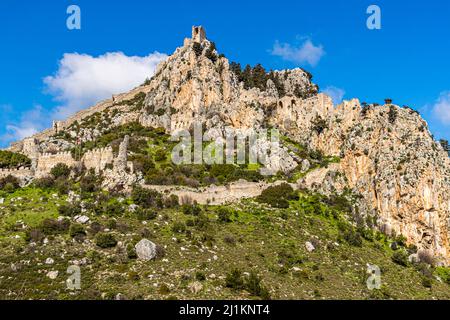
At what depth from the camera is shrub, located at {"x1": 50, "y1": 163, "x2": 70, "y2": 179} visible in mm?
64562

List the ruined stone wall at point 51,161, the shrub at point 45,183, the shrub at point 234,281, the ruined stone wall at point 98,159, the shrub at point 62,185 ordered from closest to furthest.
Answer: the shrub at point 234,281 → the shrub at point 62,185 → the shrub at point 45,183 → the ruined stone wall at point 98,159 → the ruined stone wall at point 51,161

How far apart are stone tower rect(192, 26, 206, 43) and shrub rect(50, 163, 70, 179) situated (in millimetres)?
37901

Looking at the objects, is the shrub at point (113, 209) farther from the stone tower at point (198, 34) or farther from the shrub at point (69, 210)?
the stone tower at point (198, 34)

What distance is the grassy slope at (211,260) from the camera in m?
38.4

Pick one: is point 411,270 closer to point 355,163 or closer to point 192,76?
point 355,163

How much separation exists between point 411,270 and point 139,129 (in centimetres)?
4577

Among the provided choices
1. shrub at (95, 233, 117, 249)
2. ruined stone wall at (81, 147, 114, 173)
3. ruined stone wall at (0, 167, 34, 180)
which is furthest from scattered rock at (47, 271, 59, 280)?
ruined stone wall at (0, 167, 34, 180)

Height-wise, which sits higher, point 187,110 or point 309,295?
point 187,110

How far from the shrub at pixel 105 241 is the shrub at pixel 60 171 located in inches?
844

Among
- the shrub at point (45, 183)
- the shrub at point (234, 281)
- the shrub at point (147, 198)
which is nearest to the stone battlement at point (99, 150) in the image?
the shrub at point (45, 183)

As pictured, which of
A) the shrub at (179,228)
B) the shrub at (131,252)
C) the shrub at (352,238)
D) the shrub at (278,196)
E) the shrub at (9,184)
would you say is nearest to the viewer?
the shrub at (131,252)

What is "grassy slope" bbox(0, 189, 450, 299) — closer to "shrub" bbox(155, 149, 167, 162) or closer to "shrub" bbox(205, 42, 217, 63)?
"shrub" bbox(155, 149, 167, 162)

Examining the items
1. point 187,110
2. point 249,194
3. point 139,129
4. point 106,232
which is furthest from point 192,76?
point 106,232

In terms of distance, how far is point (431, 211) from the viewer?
5775 centimetres
